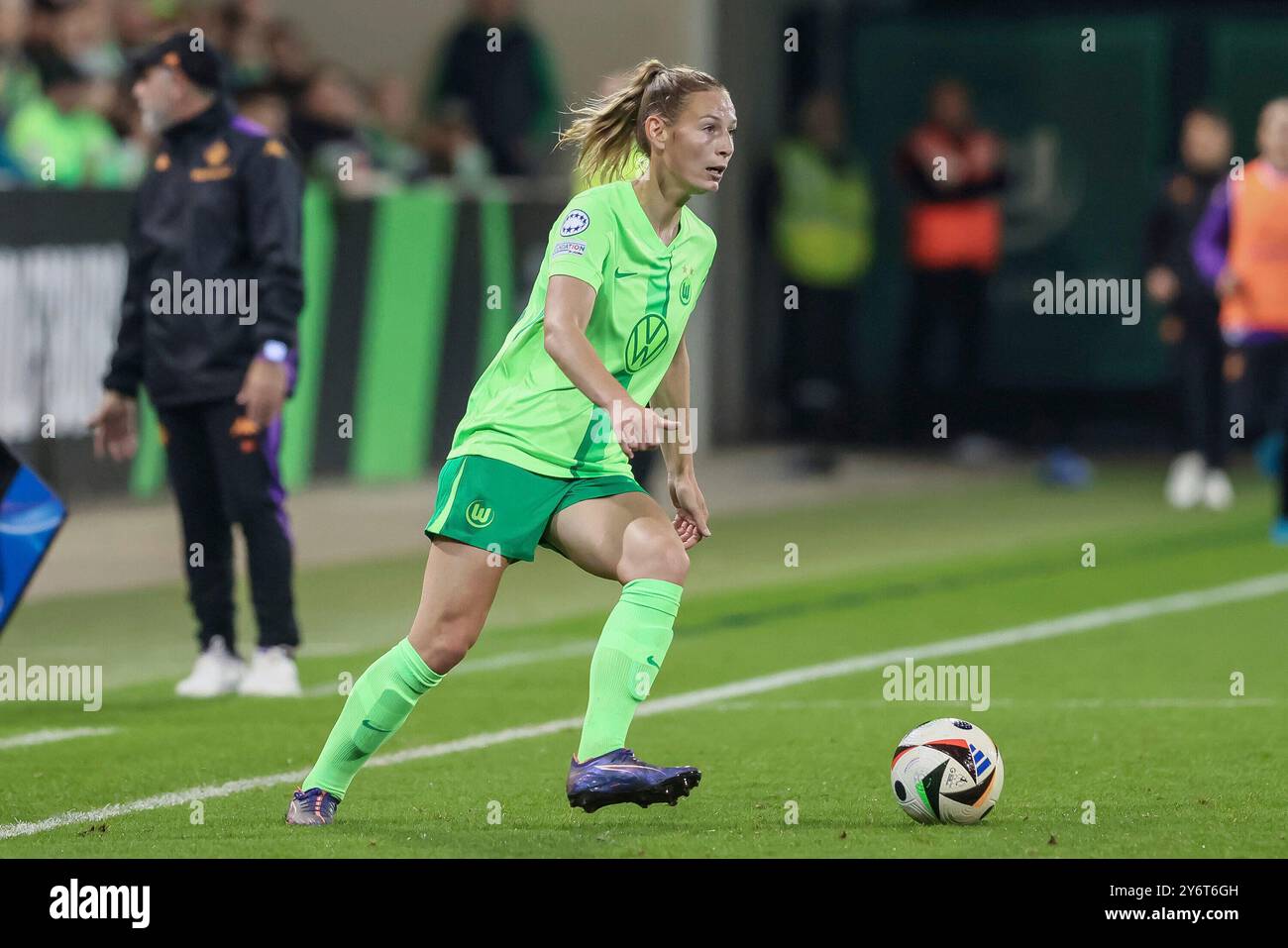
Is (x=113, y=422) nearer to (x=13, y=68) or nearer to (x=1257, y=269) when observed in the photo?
(x=13, y=68)

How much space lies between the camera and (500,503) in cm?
634

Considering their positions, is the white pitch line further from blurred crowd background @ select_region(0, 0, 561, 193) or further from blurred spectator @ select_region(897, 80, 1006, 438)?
blurred spectator @ select_region(897, 80, 1006, 438)

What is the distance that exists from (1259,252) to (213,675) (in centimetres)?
738

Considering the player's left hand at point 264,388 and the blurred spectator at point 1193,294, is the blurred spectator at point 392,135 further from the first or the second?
the player's left hand at point 264,388

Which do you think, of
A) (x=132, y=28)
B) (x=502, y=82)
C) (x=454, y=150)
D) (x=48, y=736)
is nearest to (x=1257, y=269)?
(x=454, y=150)

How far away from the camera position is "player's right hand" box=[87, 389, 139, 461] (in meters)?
8.91

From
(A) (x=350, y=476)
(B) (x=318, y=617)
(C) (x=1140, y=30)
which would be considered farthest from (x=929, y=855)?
(C) (x=1140, y=30)

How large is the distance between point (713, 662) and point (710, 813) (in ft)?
9.81

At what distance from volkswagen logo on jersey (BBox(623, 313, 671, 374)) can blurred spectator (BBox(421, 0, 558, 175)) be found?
1068 cm

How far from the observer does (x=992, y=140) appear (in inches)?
725

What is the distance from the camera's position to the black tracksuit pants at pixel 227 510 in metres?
8.80

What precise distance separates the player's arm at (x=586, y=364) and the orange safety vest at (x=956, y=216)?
39.3 ft

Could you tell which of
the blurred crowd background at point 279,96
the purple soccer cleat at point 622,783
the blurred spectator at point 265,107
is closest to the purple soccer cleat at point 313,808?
the purple soccer cleat at point 622,783
